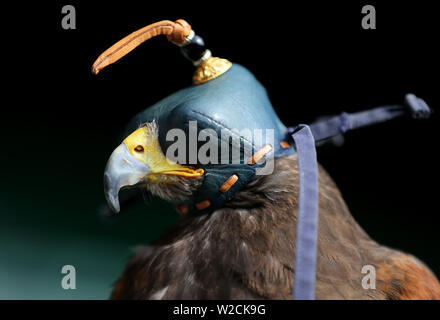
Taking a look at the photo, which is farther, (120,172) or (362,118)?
(362,118)

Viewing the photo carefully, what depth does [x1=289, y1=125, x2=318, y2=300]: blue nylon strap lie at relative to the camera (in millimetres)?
857

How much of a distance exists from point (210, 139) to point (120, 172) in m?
0.20

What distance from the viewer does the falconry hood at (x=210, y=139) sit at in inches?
36.9

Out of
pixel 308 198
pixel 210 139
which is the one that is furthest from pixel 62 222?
pixel 308 198

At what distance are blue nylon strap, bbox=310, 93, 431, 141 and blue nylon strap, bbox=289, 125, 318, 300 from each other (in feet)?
0.51

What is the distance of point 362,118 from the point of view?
116 cm

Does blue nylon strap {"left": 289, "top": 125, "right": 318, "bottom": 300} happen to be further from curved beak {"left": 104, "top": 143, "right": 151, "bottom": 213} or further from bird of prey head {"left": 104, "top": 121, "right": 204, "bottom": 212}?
curved beak {"left": 104, "top": 143, "right": 151, "bottom": 213}

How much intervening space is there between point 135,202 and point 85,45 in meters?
0.86

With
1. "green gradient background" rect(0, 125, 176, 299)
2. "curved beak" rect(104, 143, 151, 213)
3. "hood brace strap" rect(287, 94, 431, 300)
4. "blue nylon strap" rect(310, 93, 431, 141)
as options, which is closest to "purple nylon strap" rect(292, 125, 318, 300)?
"hood brace strap" rect(287, 94, 431, 300)

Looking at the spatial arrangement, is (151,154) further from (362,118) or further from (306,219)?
(362,118)

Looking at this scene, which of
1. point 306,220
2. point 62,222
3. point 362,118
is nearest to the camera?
point 306,220

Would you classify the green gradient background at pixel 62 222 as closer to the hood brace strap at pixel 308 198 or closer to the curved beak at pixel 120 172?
the curved beak at pixel 120 172

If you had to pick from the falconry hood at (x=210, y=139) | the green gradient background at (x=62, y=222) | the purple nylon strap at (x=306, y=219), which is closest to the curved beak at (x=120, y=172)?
the falconry hood at (x=210, y=139)
